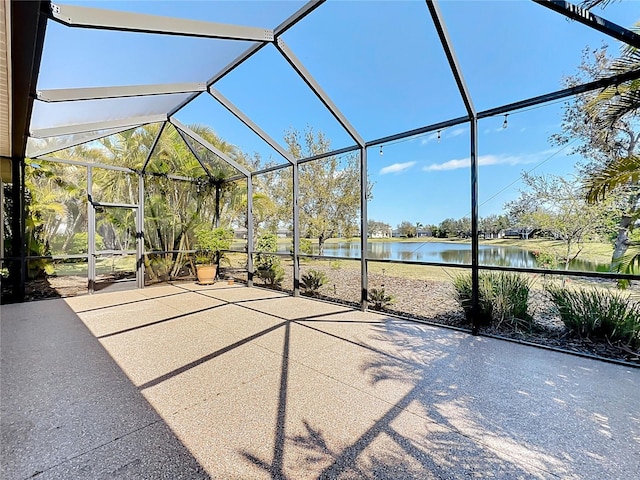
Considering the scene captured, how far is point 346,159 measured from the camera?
7879 millimetres

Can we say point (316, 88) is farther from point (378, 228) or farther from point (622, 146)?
point (622, 146)

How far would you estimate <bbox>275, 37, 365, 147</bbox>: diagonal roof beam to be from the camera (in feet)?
12.7

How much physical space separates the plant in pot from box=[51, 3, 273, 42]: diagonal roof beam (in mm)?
5108

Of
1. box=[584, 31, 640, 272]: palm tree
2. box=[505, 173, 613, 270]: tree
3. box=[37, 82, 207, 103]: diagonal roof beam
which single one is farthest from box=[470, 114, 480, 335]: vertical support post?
box=[37, 82, 207, 103]: diagonal roof beam

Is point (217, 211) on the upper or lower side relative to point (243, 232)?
upper

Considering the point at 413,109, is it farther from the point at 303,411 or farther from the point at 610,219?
the point at 303,411

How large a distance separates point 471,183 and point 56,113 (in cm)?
562

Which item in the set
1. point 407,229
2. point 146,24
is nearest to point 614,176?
point 407,229

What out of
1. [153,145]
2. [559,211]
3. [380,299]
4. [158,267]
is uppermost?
[153,145]

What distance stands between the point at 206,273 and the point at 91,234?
2.55 metres

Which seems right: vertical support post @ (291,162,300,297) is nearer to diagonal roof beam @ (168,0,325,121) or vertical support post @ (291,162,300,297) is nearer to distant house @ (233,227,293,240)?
distant house @ (233,227,293,240)

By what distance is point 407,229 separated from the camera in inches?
206

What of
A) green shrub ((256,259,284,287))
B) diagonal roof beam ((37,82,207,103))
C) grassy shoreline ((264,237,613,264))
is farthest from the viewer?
green shrub ((256,259,284,287))

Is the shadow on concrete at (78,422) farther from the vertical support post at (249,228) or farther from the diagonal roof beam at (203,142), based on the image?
the diagonal roof beam at (203,142)
